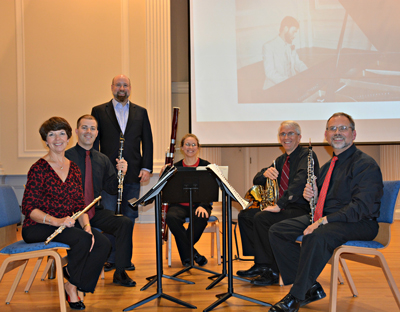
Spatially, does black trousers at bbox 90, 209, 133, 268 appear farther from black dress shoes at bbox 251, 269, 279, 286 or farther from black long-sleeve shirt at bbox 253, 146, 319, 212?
black long-sleeve shirt at bbox 253, 146, 319, 212

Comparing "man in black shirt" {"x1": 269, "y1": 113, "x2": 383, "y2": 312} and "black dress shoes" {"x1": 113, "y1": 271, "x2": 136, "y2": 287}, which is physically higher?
"man in black shirt" {"x1": 269, "y1": 113, "x2": 383, "y2": 312}

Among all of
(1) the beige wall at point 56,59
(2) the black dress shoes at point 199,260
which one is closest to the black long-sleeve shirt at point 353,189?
(2) the black dress shoes at point 199,260

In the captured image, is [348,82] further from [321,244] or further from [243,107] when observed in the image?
[321,244]

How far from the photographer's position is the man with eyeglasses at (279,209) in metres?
2.89

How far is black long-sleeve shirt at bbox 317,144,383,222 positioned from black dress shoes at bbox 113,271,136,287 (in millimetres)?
1496

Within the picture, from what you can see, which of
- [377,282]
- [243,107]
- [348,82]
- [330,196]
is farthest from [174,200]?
[348,82]

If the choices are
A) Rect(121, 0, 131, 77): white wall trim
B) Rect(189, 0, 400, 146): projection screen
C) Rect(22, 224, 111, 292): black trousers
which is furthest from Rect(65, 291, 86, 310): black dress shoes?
Rect(121, 0, 131, 77): white wall trim

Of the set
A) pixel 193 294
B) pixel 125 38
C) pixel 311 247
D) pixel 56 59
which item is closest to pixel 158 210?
pixel 193 294

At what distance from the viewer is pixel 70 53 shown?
18.9ft

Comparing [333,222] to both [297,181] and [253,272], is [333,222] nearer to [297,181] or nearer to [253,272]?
[297,181]

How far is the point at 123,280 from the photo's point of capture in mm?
2814

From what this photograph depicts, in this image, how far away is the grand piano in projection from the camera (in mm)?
5016

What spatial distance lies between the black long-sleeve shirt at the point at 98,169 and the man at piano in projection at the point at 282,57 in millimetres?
2890

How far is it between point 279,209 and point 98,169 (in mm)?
1469
